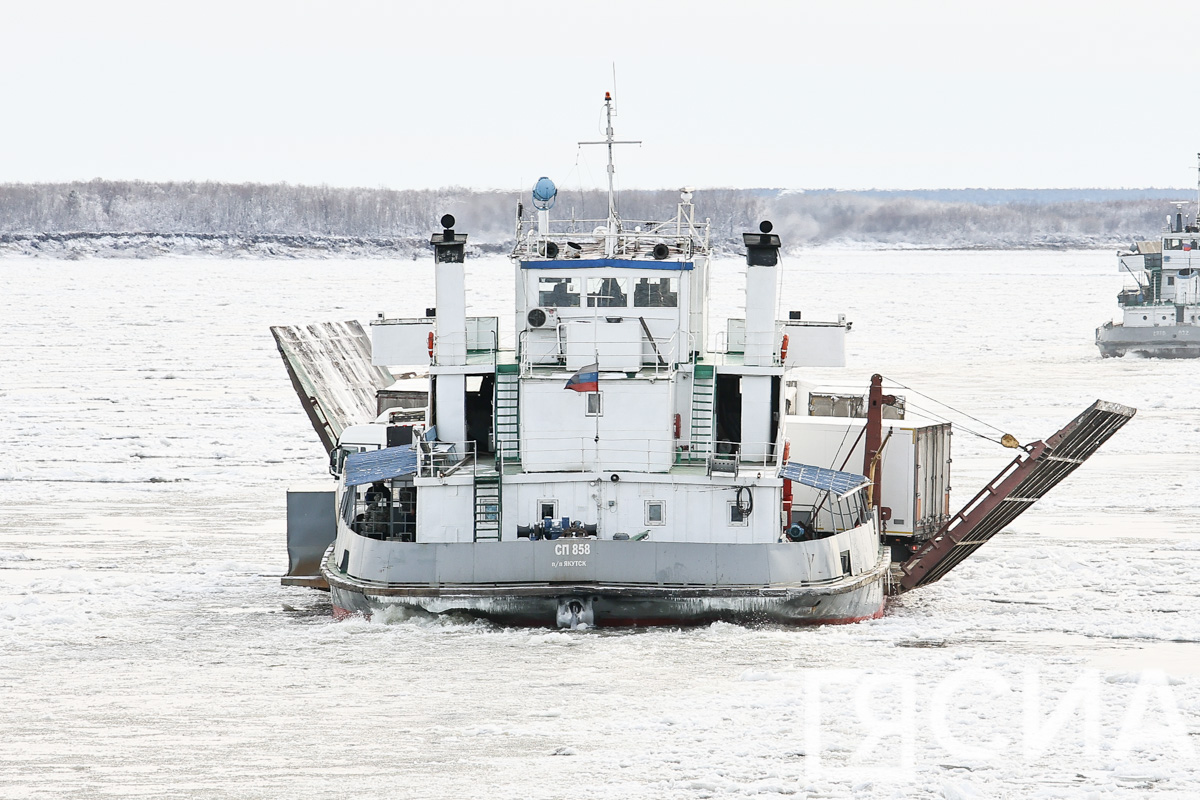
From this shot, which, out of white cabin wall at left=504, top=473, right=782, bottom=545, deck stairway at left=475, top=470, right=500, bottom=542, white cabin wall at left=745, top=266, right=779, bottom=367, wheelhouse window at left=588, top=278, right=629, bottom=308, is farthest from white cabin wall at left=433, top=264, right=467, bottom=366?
white cabin wall at left=745, top=266, right=779, bottom=367

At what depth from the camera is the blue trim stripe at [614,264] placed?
79.3 ft

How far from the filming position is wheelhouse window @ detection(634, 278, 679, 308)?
24.3 metres

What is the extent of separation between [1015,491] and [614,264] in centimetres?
820

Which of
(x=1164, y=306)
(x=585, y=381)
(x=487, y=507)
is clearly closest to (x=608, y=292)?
(x=585, y=381)

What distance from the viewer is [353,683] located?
Result: 19.3 m

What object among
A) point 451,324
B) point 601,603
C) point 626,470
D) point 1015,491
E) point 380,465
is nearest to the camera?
point 601,603

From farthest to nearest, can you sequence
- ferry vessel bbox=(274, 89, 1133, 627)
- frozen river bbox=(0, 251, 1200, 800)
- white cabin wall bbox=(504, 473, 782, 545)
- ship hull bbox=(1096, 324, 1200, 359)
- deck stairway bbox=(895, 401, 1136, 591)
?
ship hull bbox=(1096, 324, 1200, 359) < deck stairway bbox=(895, 401, 1136, 591) < white cabin wall bbox=(504, 473, 782, 545) < ferry vessel bbox=(274, 89, 1133, 627) < frozen river bbox=(0, 251, 1200, 800)

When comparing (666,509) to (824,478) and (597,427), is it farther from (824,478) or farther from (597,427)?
(824,478)

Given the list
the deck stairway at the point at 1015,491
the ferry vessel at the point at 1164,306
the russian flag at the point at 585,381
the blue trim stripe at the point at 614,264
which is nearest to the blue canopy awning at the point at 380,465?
the russian flag at the point at 585,381

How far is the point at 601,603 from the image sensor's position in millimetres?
22031

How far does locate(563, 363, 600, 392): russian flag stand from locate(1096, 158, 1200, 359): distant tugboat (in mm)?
53020

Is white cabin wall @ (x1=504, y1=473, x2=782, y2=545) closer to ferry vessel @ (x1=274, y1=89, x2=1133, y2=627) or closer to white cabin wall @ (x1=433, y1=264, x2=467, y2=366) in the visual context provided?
ferry vessel @ (x1=274, y1=89, x2=1133, y2=627)

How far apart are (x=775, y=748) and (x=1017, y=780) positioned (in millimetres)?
2629

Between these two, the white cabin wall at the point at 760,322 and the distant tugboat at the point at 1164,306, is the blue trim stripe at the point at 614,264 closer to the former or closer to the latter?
the white cabin wall at the point at 760,322
